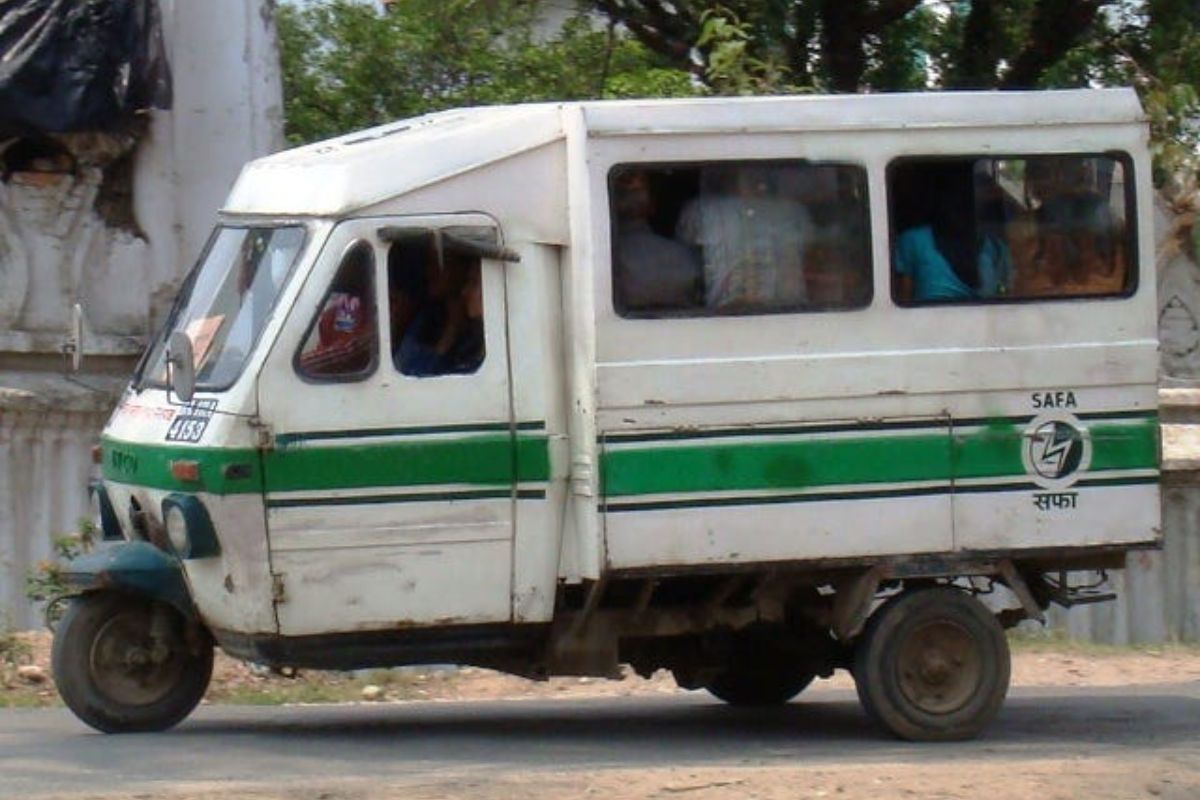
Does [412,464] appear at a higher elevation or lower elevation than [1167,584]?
higher

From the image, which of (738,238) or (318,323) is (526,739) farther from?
(738,238)

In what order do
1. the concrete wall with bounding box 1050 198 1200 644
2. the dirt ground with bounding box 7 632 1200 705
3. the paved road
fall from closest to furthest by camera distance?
the paved road, the dirt ground with bounding box 7 632 1200 705, the concrete wall with bounding box 1050 198 1200 644

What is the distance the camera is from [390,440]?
832 cm

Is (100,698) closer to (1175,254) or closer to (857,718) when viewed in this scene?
(857,718)

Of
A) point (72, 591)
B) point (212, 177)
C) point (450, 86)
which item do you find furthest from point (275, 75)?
point (72, 591)

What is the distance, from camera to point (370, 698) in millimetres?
10914

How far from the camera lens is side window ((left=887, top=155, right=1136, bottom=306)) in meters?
8.80

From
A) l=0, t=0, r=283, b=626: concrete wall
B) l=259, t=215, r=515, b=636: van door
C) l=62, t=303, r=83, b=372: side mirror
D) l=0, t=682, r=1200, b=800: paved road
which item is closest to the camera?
l=0, t=682, r=1200, b=800: paved road

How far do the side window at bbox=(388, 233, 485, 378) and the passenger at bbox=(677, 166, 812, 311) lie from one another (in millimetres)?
863

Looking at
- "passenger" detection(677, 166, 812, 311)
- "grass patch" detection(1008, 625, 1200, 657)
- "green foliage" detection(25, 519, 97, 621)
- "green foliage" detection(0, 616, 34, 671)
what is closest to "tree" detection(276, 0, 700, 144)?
"grass patch" detection(1008, 625, 1200, 657)

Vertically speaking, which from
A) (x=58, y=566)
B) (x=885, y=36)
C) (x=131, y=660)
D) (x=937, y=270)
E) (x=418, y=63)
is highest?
(x=418, y=63)

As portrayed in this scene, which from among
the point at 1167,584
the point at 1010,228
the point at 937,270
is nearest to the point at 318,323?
the point at 937,270

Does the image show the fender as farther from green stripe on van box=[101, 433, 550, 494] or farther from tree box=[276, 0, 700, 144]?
tree box=[276, 0, 700, 144]

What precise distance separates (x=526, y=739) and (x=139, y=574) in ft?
5.62
